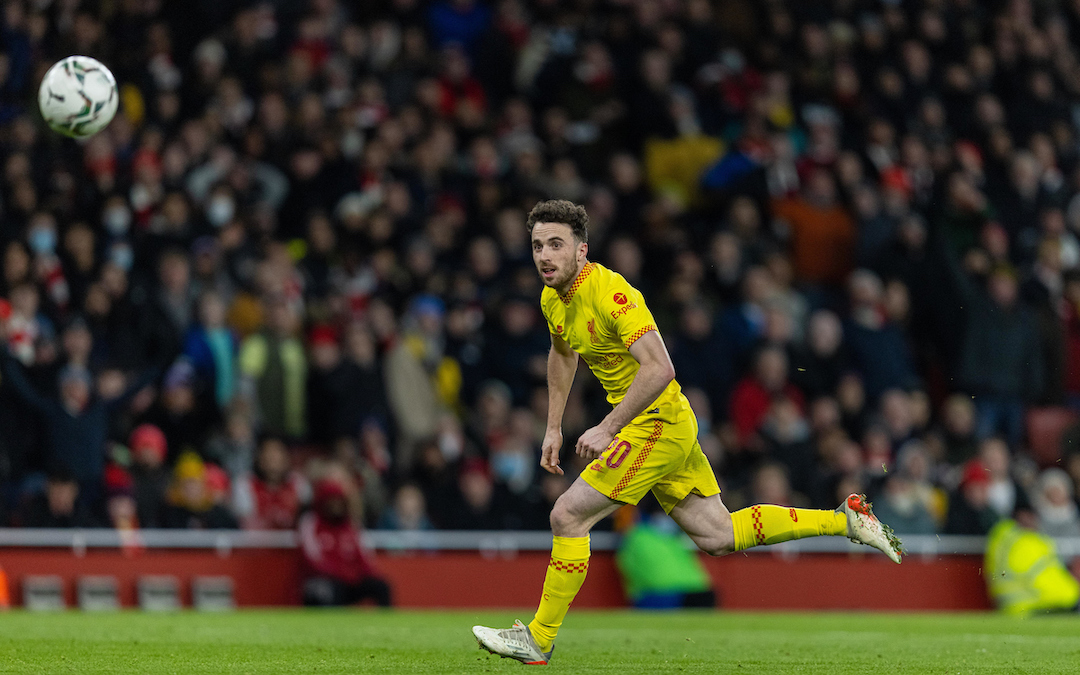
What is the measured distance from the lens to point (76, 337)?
1333 centimetres

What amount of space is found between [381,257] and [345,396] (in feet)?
5.28

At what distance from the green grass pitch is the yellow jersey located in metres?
1.38

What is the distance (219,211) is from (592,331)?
809 cm

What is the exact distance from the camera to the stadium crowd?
13.9m

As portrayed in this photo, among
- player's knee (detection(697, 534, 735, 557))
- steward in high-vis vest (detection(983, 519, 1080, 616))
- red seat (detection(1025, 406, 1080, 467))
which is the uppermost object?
player's knee (detection(697, 534, 735, 557))

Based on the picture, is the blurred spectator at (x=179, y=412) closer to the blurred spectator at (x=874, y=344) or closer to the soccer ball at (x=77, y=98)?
the soccer ball at (x=77, y=98)

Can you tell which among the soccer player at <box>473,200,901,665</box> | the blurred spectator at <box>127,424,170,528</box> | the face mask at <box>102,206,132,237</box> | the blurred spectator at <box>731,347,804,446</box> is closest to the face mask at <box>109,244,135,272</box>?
the face mask at <box>102,206,132,237</box>

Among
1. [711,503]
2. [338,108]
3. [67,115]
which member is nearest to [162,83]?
[338,108]

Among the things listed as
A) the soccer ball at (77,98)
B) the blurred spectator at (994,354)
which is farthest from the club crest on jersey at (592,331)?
the blurred spectator at (994,354)

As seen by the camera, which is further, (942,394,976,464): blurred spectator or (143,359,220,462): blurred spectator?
(942,394,976,464): blurred spectator

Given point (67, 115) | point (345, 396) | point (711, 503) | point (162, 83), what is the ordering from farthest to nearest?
point (162, 83) < point (345, 396) < point (67, 115) < point (711, 503)

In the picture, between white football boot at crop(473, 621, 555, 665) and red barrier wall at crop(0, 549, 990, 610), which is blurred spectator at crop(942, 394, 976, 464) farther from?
white football boot at crop(473, 621, 555, 665)

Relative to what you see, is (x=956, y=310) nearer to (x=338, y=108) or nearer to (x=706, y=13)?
(x=706, y=13)

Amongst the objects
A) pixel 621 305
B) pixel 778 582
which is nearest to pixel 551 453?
pixel 621 305
